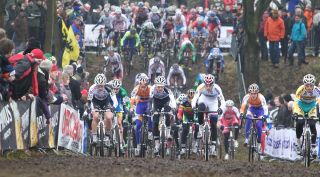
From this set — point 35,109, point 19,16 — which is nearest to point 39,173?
point 35,109

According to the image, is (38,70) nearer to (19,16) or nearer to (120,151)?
(120,151)

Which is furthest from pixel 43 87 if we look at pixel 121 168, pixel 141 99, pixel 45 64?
pixel 141 99

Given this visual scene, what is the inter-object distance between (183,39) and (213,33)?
1587 millimetres

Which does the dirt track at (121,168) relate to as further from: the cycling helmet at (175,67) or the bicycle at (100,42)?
the bicycle at (100,42)

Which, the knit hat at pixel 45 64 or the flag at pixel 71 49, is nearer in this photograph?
the knit hat at pixel 45 64

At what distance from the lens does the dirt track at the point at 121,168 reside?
1783 centimetres

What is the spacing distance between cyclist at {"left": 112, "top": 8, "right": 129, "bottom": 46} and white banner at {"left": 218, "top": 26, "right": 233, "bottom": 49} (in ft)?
16.2

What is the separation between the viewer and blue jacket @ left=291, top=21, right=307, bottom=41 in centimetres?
3997

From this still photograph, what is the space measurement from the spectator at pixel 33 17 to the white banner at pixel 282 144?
9633 millimetres

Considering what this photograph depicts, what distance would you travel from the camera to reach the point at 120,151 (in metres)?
27.4

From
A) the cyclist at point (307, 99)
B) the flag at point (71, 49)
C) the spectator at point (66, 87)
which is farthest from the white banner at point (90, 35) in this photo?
the cyclist at point (307, 99)

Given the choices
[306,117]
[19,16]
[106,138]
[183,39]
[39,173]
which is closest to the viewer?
[39,173]

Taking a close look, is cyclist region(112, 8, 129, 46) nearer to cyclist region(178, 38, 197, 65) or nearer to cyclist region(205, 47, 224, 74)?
cyclist region(178, 38, 197, 65)

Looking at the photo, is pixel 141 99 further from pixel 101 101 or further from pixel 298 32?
pixel 298 32
